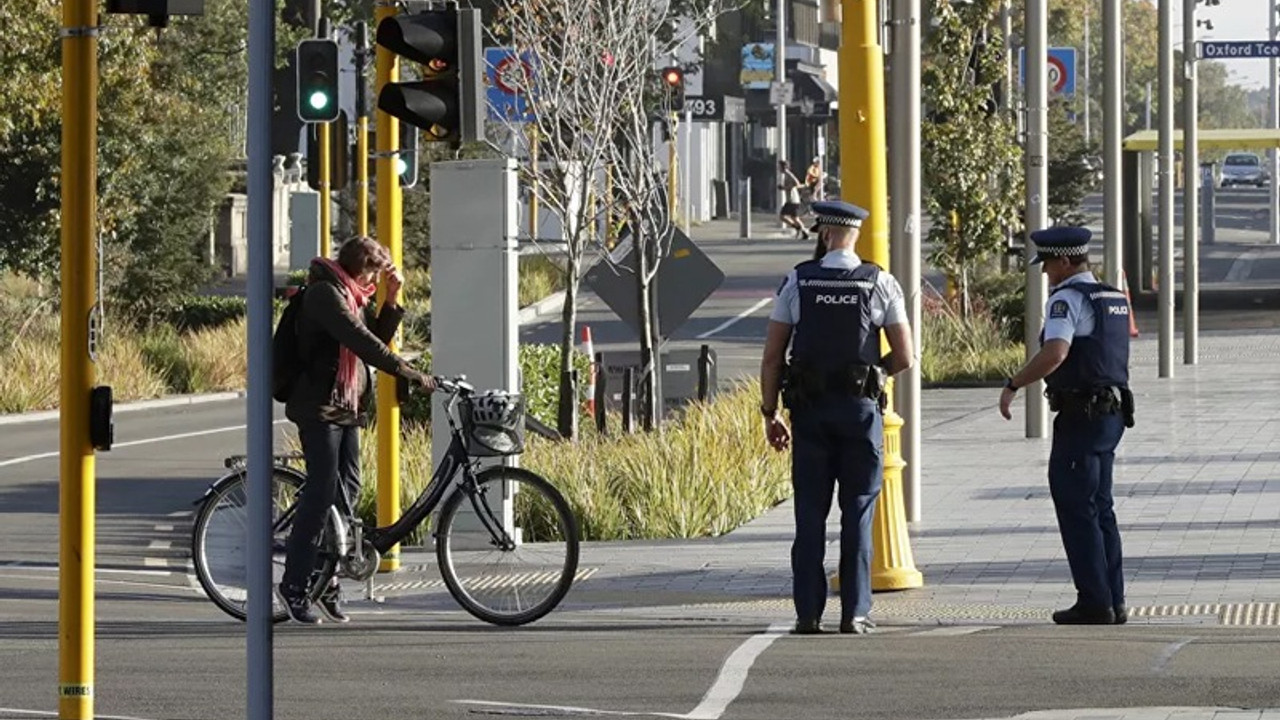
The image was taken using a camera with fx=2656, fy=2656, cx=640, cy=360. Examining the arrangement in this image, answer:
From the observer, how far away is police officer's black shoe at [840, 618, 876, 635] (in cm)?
1148

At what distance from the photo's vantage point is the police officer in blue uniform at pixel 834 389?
442 inches

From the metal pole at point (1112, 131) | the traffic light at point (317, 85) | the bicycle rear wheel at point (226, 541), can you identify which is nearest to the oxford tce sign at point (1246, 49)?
the metal pole at point (1112, 131)

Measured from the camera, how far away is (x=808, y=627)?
11.5 m

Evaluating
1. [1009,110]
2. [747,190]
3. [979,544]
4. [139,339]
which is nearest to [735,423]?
[979,544]

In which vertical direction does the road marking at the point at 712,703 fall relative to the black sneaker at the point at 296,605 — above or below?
below

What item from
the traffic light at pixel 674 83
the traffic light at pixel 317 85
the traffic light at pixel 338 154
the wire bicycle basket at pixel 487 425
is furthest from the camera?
the traffic light at pixel 674 83

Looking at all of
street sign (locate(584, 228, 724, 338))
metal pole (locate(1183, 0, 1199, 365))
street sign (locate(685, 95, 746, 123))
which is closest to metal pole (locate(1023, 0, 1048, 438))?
street sign (locate(584, 228, 724, 338))

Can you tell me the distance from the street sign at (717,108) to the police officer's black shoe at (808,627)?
5386cm

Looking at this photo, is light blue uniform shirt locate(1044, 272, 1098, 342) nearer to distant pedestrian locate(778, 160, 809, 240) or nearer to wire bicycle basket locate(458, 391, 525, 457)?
wire bicycle basket locate(458, 391, 525, 457)

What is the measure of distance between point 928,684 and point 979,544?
4.78 metres

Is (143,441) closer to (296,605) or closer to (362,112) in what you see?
(362,112)

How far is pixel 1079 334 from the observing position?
1164cm

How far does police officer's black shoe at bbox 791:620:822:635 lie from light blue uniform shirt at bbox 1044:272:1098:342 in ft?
5.23

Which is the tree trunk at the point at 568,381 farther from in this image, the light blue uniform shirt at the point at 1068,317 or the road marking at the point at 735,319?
the road marking at the point at 735,319
